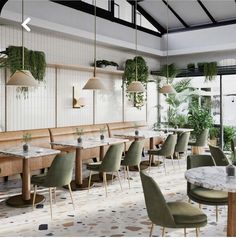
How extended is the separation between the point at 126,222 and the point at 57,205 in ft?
4.09

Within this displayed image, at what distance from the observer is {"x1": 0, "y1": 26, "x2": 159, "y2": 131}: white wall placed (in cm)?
702

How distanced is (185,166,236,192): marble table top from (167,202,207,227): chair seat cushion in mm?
293

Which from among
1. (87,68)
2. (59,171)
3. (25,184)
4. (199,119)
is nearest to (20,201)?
(25,184)

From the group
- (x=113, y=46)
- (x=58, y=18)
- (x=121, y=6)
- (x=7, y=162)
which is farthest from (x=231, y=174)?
(x=121, y=6)

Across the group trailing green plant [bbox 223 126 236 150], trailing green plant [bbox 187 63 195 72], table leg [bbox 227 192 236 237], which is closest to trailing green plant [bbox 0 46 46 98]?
table leg [bbox 227 192 236 237]

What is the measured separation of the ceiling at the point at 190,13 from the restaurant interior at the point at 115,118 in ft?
0.11

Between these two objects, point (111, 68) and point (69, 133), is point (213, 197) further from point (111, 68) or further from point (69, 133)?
point (111, 68)

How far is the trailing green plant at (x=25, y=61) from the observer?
21.2ft

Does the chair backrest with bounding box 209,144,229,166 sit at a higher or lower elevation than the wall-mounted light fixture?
lower

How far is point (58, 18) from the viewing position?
7.44m

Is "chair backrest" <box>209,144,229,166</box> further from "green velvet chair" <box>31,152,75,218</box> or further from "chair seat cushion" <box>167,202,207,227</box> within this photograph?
"green velvet chair" <box>31,152,75,218</box>

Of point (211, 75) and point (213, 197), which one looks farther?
point (211, 75)

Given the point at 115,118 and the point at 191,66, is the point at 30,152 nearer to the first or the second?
the point at 115,118

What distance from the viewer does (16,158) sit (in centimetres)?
618
